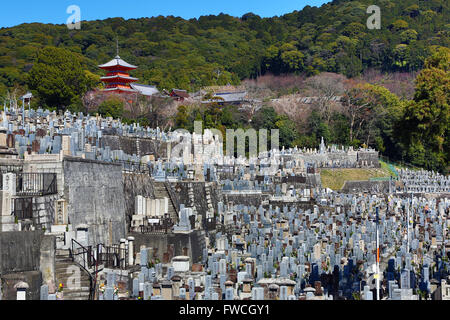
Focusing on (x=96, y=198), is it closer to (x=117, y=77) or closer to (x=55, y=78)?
(x=55, y=78)

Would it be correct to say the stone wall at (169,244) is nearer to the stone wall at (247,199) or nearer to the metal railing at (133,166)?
the metal railing at (133,166)

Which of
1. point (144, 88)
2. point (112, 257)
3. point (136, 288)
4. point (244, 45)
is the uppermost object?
point (244, 45)

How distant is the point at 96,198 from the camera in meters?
18.5

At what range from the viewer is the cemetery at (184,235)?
12969 mm

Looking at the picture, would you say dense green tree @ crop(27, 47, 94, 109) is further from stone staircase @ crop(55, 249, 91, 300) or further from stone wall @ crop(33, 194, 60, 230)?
stone staircase @ crop(55, 249, 91, 300)

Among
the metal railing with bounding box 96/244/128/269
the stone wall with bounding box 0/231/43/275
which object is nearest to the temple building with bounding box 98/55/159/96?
the metal railing with bounding box 96/244/128/269

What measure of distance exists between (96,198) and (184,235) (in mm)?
2902

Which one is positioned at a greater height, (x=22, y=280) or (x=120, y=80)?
(x=120, y=80)

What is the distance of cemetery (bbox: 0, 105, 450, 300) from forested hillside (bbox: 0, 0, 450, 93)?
40267mm

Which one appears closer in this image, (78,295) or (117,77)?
(78,295)

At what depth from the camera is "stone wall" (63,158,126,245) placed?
1705cm

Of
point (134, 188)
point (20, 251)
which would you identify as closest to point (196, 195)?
point (134, 188)

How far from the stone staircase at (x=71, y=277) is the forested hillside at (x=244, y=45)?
164 feet
